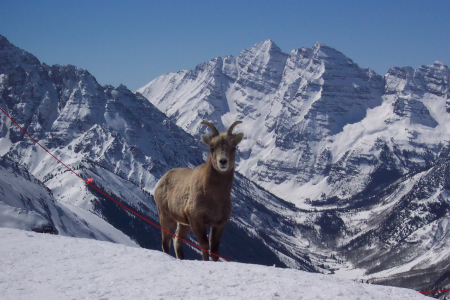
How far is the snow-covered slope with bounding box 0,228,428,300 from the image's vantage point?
36.3 ft

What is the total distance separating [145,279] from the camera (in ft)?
39.7

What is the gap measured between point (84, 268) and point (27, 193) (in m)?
118

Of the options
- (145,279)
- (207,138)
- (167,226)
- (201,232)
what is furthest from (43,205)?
(145,279)

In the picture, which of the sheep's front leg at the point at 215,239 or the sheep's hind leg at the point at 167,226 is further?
the sheep's hind leg at the point at 167,226

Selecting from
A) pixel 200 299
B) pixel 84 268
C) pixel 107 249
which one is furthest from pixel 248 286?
pixel 107 249

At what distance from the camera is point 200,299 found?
1063 centimetres

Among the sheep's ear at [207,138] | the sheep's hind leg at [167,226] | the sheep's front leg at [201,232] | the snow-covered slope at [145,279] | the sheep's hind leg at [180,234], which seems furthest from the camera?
the sheep's hind leg at [167,226]

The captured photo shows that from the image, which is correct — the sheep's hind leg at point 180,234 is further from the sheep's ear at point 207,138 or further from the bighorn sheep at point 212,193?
the sheep's ear at point 207,138

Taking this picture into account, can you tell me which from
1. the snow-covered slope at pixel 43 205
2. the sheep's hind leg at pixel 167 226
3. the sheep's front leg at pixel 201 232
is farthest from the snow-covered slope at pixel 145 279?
the snow-covered slope at pixel 43 205

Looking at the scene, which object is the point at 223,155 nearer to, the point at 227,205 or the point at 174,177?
the point at 227,205

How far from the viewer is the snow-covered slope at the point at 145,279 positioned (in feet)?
36.3

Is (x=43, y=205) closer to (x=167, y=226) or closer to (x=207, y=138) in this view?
(x=167, y=226)

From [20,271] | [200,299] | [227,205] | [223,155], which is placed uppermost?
[223,155]

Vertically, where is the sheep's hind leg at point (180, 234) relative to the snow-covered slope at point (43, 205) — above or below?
above
